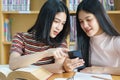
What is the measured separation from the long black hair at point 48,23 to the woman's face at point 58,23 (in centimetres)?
2

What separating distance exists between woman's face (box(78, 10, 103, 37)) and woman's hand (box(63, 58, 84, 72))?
274 millimetres

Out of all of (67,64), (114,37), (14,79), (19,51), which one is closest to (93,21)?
(114,37)

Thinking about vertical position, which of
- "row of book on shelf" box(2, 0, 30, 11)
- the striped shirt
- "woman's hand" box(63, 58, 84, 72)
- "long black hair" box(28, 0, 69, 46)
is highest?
"row of book on shelf" box(2, 0, 30, 11)

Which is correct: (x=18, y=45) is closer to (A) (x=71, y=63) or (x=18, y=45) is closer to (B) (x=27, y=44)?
(B) (x=27, y=44)

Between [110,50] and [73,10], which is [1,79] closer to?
[110,50]

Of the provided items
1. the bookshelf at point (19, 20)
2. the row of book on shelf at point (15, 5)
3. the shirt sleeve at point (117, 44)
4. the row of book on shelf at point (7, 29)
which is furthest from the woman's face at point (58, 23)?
the row of book on shelf at point (7, 29)

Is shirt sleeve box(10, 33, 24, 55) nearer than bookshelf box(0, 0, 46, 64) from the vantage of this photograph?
Yes

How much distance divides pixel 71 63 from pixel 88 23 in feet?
1.03

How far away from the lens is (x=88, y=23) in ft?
4.39

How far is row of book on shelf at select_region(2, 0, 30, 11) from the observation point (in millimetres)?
2111

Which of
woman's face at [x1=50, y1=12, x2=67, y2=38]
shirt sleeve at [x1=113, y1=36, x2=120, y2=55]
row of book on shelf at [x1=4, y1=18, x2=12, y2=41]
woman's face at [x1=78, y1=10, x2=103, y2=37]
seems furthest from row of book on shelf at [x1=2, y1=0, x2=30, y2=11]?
shirt sleeve at [x1=113, y1=36, x2=120, y2=55]

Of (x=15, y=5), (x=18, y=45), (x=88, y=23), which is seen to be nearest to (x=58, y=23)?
(x=88, y=23)

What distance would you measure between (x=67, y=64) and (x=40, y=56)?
16 centimetres

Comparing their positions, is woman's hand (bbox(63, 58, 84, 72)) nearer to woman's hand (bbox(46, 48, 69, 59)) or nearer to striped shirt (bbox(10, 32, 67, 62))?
woman's hand (bbox(46, 48, 69, 59))
